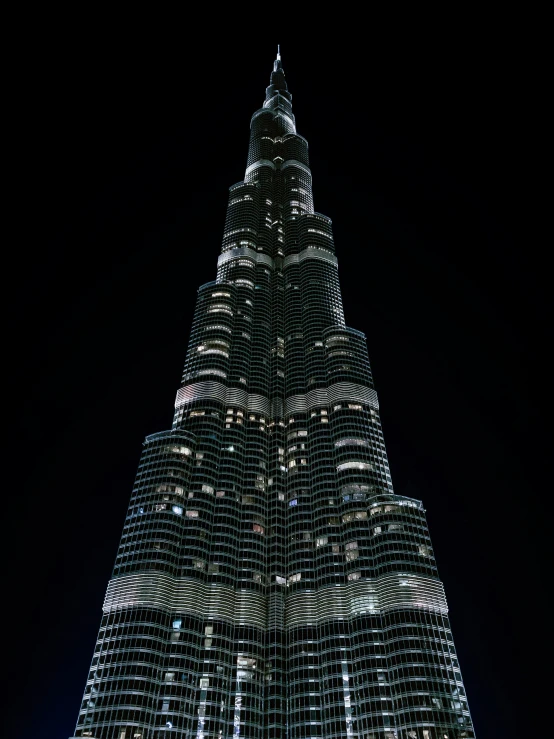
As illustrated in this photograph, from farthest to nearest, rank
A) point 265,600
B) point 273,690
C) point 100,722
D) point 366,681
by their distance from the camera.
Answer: point 265,600, point 273,690, point 366,681, point 100,722

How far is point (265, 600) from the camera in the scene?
161 m

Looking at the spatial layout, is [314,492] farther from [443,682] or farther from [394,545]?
[443,682]

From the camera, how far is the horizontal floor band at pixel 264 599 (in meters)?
142

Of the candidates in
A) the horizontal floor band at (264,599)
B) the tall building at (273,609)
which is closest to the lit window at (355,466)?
the tall building at (273,609)

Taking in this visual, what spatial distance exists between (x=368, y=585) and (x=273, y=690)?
32124mm

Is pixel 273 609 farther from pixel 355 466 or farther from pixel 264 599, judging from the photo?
pixel 355 466

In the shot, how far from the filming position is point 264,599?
160500 millimetres

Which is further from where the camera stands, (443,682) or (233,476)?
(233,476)

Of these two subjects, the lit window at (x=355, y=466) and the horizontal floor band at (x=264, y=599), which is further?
the lit window at (x=355, y=466)

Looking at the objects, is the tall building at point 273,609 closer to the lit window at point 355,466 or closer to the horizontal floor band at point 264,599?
the horizontal floor band at point 264,599

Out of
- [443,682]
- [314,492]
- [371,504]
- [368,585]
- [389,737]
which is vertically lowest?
[389,737]

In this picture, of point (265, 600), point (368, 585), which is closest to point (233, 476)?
point (265, 600)

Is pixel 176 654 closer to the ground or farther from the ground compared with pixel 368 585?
closer to the ground

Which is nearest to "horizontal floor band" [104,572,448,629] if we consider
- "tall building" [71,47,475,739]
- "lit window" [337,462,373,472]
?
"tall building" [71,47,475,739]
